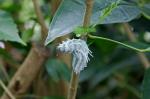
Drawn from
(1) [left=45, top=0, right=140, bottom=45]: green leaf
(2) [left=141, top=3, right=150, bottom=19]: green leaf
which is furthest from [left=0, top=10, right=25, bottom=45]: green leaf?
(2) [left=141, top=3, right=150, bottom=19]: green leaf

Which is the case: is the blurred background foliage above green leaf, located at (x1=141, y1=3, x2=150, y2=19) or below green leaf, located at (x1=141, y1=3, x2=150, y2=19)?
below

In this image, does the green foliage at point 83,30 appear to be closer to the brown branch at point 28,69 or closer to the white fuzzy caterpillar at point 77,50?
the white fuzzy caterpillar at point 77,50

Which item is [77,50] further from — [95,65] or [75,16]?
[95,65]

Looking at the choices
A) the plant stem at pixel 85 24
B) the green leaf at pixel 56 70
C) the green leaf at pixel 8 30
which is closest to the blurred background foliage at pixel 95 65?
the green leaf at pixel 56 70

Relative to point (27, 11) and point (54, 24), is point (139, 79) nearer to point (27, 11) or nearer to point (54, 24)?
point (27, 11)

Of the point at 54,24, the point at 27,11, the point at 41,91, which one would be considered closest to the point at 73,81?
the point at 54,24

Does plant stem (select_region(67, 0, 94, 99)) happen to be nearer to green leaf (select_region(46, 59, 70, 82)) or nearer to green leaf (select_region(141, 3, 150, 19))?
green leaf (select_region(141, 3, 150, 19))
